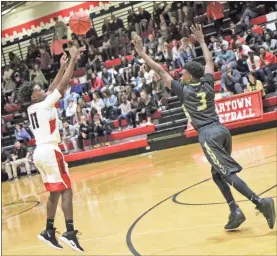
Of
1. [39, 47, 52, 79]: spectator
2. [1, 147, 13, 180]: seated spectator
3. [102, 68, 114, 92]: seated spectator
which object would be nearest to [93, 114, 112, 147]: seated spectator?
[102, 68, 114, 92]: seated spectator

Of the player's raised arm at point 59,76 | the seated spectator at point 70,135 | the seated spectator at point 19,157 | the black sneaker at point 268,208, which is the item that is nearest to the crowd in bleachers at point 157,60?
the seated spectator at point 70,135

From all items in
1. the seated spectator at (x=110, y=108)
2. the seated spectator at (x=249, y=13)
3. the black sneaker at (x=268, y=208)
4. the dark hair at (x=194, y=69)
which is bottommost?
the black sneaker at (x=268, y=208)

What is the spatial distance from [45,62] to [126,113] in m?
7.24

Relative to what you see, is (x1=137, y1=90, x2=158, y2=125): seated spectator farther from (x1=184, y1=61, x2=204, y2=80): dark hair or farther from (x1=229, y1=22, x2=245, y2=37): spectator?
(x1=184, y1=61, x2=204, y2=80): dark hair

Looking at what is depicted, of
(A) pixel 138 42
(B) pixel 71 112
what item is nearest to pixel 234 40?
(B) pixel 71 112

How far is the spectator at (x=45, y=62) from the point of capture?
21.8m

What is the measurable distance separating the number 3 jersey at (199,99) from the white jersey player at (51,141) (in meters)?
1.73

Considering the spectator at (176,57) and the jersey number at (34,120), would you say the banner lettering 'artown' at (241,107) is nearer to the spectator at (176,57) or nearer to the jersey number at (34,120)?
the spectator at (176,57)

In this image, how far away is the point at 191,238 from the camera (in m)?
5.48

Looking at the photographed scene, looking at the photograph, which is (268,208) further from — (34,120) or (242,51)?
(242,51)

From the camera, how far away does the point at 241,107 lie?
45.4ft

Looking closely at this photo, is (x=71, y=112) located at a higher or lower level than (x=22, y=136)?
higher

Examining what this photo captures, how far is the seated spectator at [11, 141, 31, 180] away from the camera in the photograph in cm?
1703

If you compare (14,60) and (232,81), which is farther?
(14,60)
